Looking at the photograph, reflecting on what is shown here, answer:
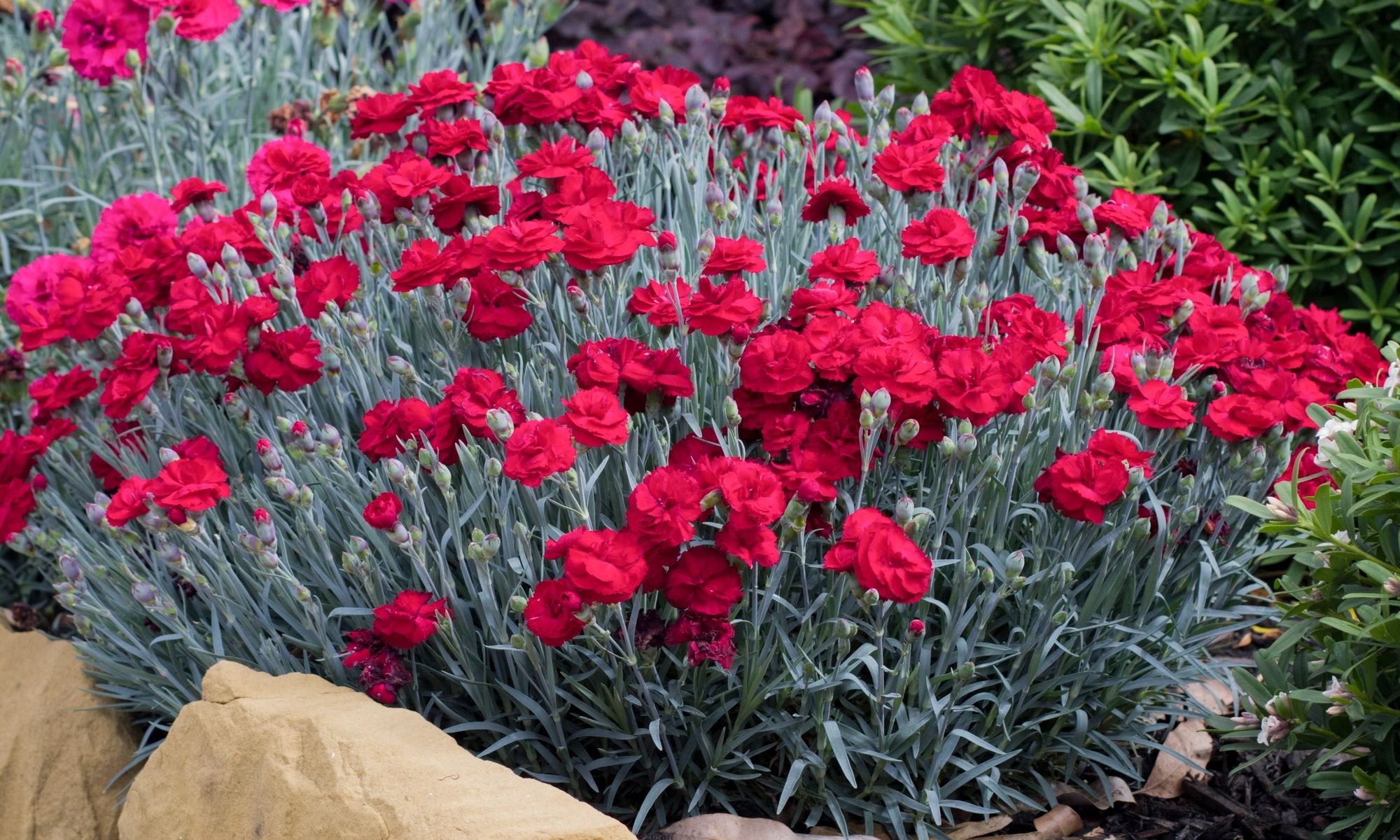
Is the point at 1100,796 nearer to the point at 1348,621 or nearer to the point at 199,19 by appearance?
the point at 1348,621

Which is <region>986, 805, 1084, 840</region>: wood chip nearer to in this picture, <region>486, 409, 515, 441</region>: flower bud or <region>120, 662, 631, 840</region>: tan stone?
<region>120, 662, 631, 840</region>: tan stone

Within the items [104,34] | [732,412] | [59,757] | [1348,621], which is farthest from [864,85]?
[59,757]

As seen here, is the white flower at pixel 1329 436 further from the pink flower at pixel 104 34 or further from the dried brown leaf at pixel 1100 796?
the pink flower at pixel 104 34

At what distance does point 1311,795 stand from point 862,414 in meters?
1.32

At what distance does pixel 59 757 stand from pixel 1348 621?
92.4 inches

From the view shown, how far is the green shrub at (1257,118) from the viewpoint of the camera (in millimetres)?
3307

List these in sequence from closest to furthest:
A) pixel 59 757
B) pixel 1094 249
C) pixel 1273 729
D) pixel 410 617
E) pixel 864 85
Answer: pixel 410 617 < pixel 1273 729 < pixel 1094 249 < pixel 59 757 < pixel 864 85

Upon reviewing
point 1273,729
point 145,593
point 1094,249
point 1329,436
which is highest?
point 1094,249

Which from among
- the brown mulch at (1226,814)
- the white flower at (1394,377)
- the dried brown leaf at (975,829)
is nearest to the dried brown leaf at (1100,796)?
the brown mulch at (1226,814)

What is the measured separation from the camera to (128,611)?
242 centimetres

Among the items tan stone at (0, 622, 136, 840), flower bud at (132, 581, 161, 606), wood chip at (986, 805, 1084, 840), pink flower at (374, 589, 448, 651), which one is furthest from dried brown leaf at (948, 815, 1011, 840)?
tan stone at (0, 622, 136, 840)

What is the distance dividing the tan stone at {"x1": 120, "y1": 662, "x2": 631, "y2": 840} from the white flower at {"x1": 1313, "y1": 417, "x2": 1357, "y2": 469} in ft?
3.98

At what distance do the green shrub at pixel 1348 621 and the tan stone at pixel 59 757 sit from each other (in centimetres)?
212

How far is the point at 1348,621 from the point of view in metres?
1.94
